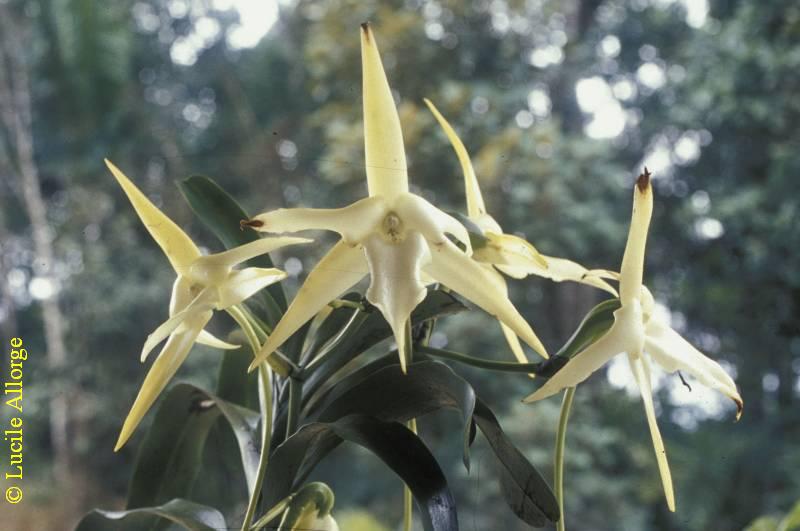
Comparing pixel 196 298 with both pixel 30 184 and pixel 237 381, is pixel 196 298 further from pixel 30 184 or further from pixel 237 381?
pixel 30 184

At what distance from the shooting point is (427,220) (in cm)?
32

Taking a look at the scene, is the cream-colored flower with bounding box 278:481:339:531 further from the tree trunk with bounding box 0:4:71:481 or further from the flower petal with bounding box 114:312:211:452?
the tree trunk with bounding box 0:4:71:481

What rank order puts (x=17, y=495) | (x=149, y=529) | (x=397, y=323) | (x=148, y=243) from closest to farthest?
(x=397, y=323), (x=149, y=529), (x=17, y=495), (x=148, y=243)

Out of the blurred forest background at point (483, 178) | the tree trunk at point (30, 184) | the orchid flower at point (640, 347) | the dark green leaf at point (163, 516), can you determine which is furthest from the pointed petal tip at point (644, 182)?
the tree trunk at point (30, 184)

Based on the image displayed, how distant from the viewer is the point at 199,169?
1.67 m

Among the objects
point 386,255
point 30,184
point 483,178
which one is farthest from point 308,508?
point 30,184

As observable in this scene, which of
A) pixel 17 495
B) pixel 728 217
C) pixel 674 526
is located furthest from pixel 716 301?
pixel 17 495

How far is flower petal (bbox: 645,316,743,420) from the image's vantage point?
35 cm

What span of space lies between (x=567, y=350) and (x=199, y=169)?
140 centimetres

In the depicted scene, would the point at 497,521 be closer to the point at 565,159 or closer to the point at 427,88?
the point at 565,159

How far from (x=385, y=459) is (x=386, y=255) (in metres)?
0.08

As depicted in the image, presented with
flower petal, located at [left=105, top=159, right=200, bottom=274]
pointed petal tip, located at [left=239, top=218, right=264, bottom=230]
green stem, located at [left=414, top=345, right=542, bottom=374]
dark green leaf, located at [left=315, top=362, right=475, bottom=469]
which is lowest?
dark green leaf, located at [left=315, top=362, right=475, bottom=469]

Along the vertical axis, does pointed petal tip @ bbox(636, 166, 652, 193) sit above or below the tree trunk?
above

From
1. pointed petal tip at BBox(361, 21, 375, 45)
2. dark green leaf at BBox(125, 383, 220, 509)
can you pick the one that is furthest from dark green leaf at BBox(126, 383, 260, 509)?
pointed petal tip at BBox(361, 21, 375, 45)
